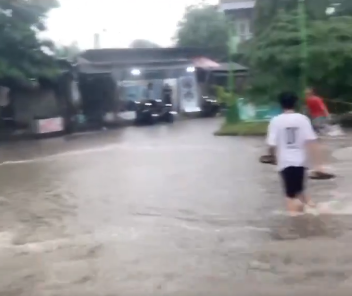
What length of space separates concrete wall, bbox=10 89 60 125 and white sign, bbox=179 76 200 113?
30.1 ft

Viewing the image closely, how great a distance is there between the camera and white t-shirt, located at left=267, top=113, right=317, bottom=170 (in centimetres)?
882

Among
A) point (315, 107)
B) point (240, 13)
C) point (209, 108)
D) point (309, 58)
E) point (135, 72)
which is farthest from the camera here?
point (240, 13)

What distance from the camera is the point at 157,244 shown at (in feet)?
26.5

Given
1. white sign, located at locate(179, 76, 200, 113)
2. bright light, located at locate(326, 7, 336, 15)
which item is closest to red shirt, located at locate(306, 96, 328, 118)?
bright light, located at locate(326, 7, 336, 15)

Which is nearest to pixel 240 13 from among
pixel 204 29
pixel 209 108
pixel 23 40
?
pixel 204 29

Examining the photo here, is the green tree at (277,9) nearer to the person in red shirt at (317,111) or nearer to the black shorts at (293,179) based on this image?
the person in red shirt at (317,111)

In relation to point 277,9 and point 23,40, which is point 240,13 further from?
point 23,40

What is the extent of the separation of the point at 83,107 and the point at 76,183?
19.6 metres

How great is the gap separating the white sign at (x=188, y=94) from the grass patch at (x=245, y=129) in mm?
12793

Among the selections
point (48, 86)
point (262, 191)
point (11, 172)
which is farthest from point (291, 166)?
point (48, 86)

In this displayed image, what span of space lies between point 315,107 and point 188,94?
18.2 metres

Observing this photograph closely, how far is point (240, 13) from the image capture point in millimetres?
50719

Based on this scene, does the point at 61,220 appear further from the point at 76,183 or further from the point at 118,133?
the point at 118,133

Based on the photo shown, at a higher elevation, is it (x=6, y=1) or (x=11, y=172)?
(x=6, y=1)
